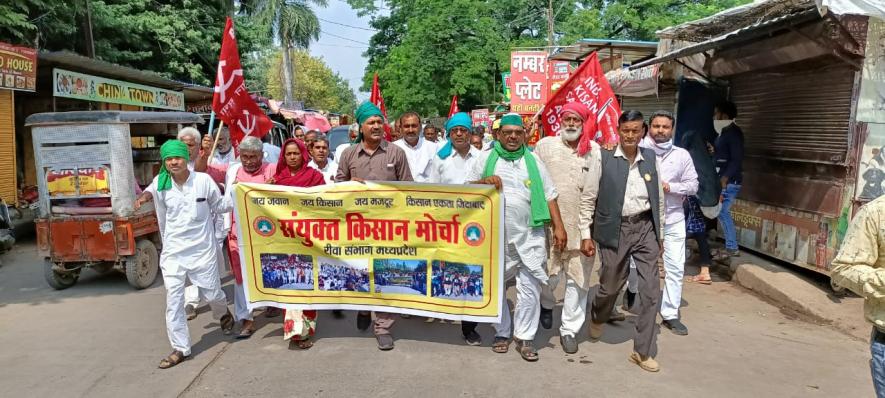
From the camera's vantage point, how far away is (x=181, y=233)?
4.32 m

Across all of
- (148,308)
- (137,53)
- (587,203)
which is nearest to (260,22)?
(137,53)

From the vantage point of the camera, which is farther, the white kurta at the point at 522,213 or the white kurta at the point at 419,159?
the white kurta at the point at 419,159

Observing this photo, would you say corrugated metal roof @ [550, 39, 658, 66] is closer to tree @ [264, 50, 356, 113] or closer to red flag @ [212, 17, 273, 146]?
red flag @ [212, 17, 273, 146]

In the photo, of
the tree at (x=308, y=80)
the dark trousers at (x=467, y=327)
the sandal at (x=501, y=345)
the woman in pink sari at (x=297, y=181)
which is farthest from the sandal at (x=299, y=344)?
the tree at (x=308, y=80)

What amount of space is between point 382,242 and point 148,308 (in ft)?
9.13

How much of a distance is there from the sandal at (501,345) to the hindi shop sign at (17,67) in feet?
29.8

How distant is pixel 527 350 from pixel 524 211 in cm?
99

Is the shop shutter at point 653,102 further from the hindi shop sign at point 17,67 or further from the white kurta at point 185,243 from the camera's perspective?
the hindi shop sign at point 17,67

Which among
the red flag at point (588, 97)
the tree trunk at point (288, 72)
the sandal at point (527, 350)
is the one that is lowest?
the sandal at point (527, 350)

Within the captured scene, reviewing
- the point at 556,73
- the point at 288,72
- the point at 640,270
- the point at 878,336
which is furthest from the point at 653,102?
the point at 288,72

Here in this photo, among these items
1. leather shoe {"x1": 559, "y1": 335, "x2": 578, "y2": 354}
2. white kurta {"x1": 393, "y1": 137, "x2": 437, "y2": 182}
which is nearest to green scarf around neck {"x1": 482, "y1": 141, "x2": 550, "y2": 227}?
leather shoe {"x1": 559, "y1": 335, "x2": 578, "y2": 354}

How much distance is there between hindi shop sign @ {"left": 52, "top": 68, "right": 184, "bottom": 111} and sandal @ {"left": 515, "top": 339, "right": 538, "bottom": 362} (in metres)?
9.89

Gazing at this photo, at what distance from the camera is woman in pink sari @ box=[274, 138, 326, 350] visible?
444 centimetres

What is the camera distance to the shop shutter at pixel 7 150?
385 inches
